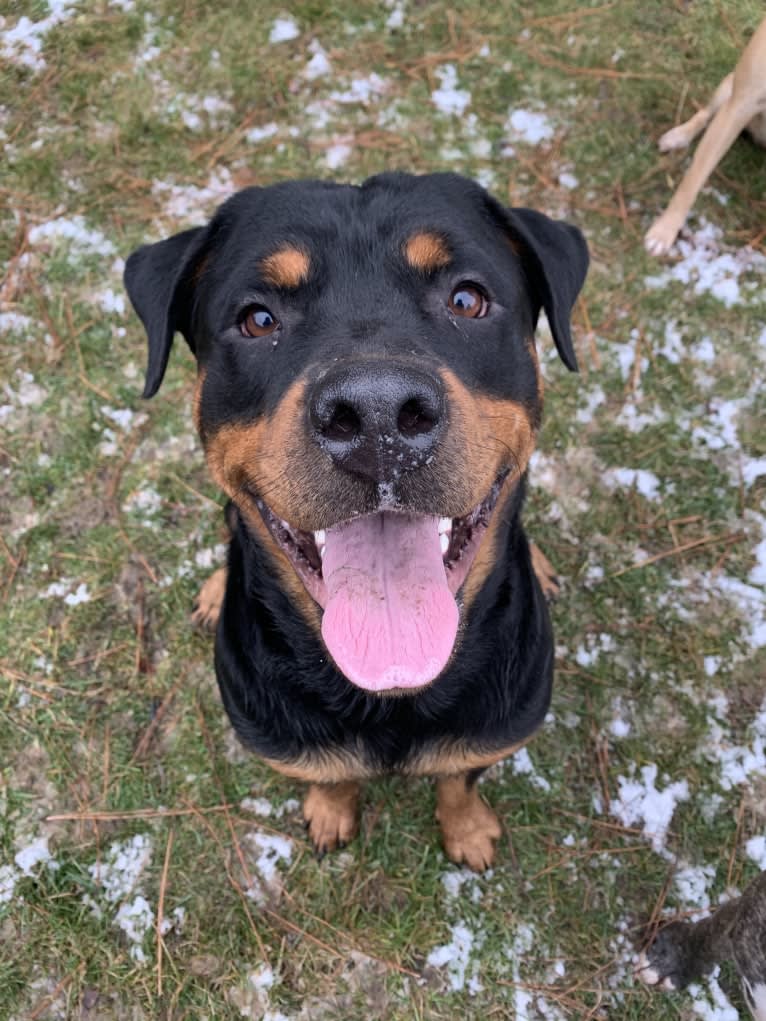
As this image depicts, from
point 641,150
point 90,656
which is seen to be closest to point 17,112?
point 90,656

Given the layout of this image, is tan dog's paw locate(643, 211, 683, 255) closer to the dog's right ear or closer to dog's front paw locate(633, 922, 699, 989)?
the dog's right ear

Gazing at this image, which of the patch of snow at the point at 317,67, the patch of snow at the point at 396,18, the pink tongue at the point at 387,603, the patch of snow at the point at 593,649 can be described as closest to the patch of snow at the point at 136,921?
the pink tongue at the point at 387,603

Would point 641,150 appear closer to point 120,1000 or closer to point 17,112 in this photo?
point 17,112

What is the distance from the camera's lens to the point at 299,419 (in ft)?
5.31

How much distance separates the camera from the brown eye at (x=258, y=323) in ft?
6.37

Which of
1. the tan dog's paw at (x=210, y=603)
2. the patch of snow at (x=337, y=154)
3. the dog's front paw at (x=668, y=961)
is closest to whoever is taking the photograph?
the dog's front paw at (x=668, y=961)

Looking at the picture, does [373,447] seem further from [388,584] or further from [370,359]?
[388,584]

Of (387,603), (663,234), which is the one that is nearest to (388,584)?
(387,603)

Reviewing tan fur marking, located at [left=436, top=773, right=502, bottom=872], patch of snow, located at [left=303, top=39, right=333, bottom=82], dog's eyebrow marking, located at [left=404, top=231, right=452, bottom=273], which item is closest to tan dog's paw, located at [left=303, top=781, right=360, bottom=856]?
tan fur marking, located at [left=436, top=773, right=502, bottom=872]

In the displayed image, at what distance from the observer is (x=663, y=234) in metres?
3.79

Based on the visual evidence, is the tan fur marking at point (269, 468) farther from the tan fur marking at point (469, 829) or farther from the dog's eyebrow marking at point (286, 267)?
the tan fur marking at point (469, 829)

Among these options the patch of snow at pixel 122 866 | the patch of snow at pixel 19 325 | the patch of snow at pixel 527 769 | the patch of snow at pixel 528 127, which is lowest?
the patch of snow at pixel 527 769

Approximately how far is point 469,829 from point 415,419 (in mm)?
1939

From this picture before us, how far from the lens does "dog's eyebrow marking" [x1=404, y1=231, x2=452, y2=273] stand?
1.90 m
